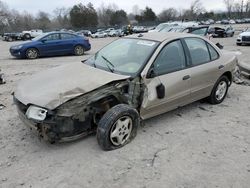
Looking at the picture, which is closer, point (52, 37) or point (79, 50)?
point (52, 37)

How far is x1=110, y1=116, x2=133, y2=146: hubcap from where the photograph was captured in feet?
12.6

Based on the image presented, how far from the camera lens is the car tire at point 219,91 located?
5605 millimetres

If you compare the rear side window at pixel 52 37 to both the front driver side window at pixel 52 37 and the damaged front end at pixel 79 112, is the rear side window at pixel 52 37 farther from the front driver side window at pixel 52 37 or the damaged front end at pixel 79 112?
the damaged front end at pixel 79 112

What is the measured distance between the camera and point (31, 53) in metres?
13.5

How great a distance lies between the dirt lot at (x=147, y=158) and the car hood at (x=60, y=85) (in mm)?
757

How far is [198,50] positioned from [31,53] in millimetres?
10321

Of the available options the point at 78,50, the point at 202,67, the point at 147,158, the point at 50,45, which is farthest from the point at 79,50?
the point at 147,158

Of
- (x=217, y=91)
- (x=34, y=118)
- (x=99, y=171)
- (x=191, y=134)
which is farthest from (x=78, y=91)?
(x=217, y=91)

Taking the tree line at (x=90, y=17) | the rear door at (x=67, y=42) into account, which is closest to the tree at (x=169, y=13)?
the tree line at (x=90, y=17)

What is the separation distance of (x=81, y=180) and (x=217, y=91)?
3.61 meters

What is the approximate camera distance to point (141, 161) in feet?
11.9

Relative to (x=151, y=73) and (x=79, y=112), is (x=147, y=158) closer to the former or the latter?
(x=79, y=112)

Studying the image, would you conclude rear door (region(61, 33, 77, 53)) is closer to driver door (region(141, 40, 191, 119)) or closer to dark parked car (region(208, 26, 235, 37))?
driver door (region(141, 40, 191, 119))

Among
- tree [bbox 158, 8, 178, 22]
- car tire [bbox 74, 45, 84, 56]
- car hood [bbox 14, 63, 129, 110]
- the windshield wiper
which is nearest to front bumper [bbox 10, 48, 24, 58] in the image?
car tire [bbox 74, 45, 84, 56]
